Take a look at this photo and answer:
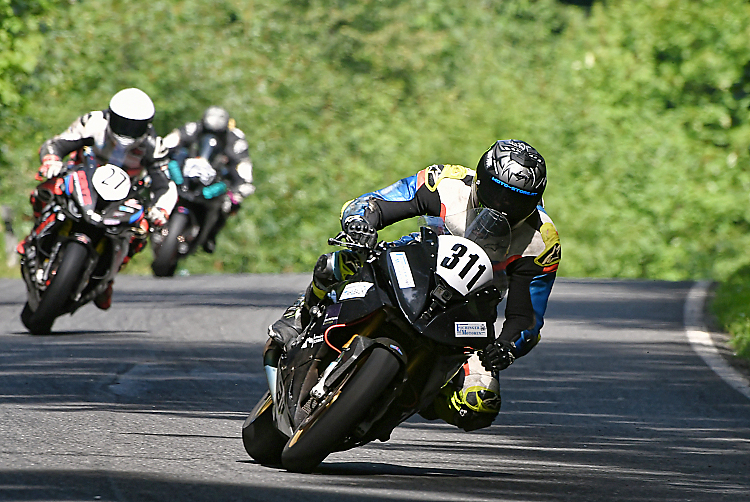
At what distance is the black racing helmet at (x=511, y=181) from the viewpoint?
684 centimetres

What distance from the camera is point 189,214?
2009 centimetres

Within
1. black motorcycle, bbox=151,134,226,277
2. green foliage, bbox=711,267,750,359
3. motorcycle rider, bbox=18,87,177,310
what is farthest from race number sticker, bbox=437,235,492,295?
black motorcycle, bbox=151,134,226,277

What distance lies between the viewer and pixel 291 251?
3728cm

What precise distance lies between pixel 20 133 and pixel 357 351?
2309 centimetres

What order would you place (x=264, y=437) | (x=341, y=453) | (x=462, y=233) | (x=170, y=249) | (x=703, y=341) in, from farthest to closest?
(x=170, y=249) → (x=703, y=341) → (x=341, y=453) → (x=264, y=437) → (x=462, y=233)

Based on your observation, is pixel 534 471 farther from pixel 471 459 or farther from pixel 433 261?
pixel 433 261

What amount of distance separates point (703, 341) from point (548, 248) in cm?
756

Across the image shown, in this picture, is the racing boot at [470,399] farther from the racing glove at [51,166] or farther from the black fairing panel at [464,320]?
the racing glove at [51,166]

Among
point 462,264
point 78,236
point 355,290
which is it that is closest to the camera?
point 462,264

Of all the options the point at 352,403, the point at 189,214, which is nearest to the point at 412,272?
the point at 352,403

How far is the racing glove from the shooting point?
1228 centimetres

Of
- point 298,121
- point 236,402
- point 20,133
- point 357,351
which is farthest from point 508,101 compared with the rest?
point 357,351

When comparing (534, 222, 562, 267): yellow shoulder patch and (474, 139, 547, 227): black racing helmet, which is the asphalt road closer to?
(534, 222, 562, 267): yellow shoulder patch

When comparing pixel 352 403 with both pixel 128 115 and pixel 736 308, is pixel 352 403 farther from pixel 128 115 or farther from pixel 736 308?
pixel 736 308
